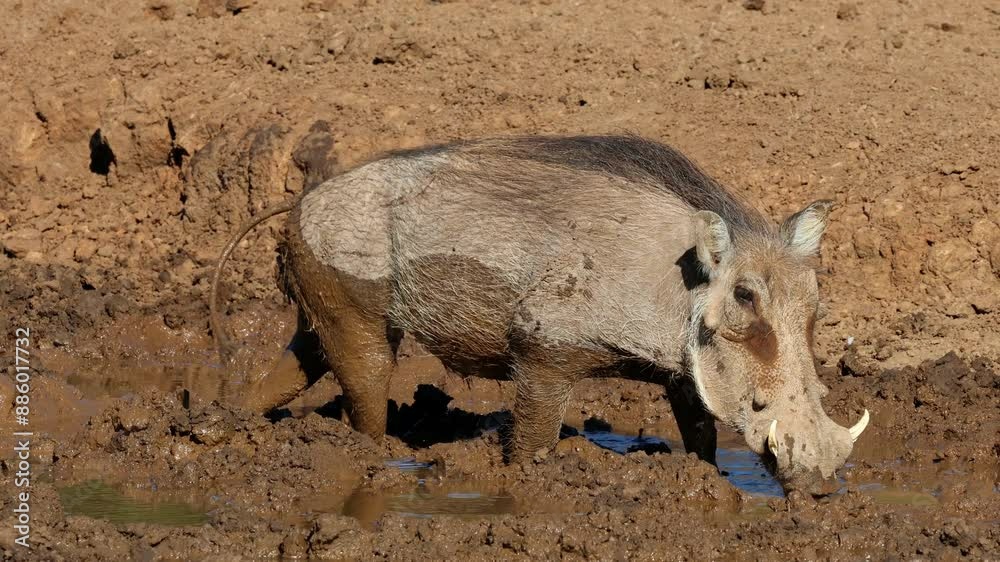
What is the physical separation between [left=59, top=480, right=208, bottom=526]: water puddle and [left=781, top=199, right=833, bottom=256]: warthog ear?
9.26ft

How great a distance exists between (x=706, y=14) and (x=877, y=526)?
22.5 feet

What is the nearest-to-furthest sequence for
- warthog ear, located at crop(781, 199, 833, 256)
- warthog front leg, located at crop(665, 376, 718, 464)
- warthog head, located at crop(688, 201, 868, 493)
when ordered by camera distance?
warthog head, located at crop(688, 201, 868, 493) → warthog ear, located at crop(781, 199, 833, 256) → warthog front leg, located at crop(665, 376, 718, 464)

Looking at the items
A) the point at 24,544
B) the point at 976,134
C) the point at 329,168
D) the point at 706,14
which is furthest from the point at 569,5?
the point at 24,544

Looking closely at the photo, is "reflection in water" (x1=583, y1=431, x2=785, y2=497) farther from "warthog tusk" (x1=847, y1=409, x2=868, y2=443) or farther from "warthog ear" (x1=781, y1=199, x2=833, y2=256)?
"warthog ear" (x1=781, y1=199, x2=833, y2=256)

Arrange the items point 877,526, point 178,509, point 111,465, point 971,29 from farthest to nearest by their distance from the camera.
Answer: point 971,29, point 111,465, point 178,509, point 877,526

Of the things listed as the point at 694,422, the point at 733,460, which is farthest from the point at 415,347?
the point at 694,422

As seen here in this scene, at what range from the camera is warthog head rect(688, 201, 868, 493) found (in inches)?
237

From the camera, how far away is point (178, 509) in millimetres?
6516

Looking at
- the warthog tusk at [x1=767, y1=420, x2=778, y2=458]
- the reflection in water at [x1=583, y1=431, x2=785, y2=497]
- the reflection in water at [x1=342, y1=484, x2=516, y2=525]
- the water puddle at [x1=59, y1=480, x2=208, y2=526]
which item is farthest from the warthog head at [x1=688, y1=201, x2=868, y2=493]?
the water puddle at [x1=59, y1=480, x2=208, y2=526]

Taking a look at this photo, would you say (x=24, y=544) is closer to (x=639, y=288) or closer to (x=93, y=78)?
(x=639, y=288)

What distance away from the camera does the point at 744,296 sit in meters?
6.30

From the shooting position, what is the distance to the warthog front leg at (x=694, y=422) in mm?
6902

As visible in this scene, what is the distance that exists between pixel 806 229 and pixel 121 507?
326 centimetres

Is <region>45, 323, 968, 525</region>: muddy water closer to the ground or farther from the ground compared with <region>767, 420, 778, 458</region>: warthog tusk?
closer to the ground
